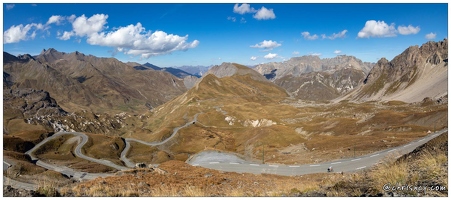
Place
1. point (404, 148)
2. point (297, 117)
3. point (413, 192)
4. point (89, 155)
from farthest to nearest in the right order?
point (297, 117), point (89, 155), point (404, 148), point (413, 192)

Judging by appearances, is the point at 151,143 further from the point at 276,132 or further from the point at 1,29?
the point at 1,29

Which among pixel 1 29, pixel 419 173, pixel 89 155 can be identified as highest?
pixel 1 29

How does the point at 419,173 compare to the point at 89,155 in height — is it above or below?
above

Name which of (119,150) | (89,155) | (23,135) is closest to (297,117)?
(119,150)

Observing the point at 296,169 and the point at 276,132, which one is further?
the point at 276,132

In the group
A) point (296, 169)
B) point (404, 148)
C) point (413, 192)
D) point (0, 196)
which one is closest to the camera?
point (413, 192)

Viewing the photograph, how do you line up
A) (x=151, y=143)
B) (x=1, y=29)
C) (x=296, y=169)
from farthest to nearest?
1. (x=151, y=143)
2. (x=296, y=169)
3. (x=1, y=29)

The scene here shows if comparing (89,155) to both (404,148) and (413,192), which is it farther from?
(413,192)

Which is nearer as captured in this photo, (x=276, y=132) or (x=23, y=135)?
(x=276, y=132)

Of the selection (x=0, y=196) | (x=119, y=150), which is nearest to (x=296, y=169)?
(x=0, y=196)
